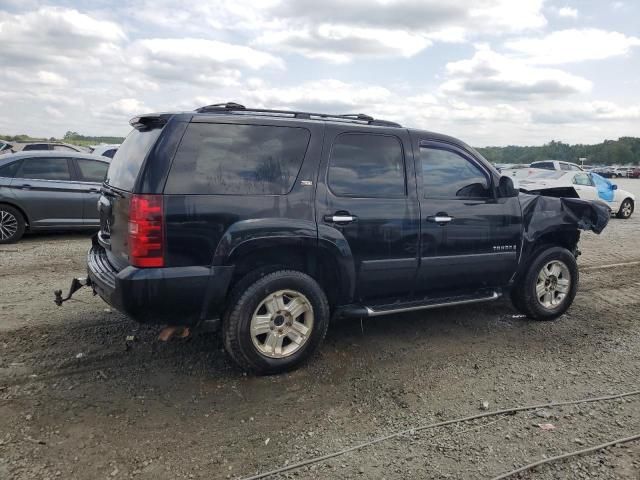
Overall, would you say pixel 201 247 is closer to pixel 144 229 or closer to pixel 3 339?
pixel 144 229

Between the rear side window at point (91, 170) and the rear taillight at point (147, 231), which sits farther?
the rear side window at point (91, 170)

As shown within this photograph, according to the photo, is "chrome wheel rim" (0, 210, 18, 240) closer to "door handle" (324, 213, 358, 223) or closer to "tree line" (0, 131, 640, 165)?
"door handle" (324, 213, 358, 223)

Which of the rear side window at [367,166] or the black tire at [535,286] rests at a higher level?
the rear side window at [367,166]

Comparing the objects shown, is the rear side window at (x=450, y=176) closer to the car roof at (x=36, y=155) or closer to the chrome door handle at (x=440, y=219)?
the chrome door handle at (x=440, y=219)

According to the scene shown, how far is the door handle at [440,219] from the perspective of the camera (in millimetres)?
4445

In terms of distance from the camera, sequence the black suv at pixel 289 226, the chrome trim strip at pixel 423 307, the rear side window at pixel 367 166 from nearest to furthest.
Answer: the black suv at pixel 289 226, the rear side window at pixel 367 166, the chrome trim strip at pixel 423 307

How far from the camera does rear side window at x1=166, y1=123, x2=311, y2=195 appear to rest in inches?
139

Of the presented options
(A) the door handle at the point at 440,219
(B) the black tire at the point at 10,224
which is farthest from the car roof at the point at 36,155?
(A) the door handle at the point at 440,219

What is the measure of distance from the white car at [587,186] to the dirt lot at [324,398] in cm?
975

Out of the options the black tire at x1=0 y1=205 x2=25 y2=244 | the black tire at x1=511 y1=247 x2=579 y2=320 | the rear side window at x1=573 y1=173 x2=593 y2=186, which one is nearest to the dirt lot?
the black tire at x1=511 y1=247 x2=579 y2=320

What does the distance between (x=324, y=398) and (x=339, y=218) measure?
132 cm

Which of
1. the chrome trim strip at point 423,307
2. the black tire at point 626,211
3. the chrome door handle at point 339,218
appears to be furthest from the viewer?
the black tire at point 626,211

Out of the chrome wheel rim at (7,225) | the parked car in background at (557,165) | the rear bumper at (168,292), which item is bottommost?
the chrome wheel rim at (7,225)

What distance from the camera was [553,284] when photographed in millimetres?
5422
